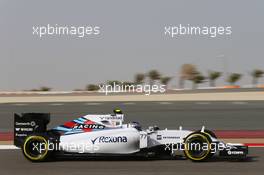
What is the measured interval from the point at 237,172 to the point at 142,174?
1.69 metres

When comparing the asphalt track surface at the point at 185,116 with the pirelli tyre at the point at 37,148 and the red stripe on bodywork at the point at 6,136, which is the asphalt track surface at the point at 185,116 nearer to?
the red stripe on bodywork at the point at 6,136

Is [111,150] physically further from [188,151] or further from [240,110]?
[240,110]

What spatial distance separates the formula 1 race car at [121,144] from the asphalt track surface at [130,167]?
18 cm

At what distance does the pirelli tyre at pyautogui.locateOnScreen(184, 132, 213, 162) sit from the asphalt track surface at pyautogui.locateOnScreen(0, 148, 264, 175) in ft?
0.44

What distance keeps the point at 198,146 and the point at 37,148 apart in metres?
3.20

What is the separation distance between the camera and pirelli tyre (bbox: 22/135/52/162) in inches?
422

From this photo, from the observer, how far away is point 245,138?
15.4 metres

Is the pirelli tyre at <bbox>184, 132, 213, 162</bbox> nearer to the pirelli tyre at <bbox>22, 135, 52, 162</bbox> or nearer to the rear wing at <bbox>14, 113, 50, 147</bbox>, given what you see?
the pirelli tyre at <bbox>22, 135, 52, 162</bbox>

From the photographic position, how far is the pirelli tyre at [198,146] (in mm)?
10469

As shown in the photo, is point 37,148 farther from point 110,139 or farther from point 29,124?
point 110,139

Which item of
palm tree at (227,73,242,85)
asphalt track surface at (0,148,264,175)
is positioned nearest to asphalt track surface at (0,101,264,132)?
asphalt track surface at (0,148,264,175)

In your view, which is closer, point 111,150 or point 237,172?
point 237,172

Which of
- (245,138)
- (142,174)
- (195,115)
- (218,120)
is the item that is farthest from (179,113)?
(142,174)

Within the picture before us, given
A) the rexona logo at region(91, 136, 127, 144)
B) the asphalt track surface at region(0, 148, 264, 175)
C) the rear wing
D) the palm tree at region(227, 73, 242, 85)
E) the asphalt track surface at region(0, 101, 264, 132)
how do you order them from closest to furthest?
the asphalt track surface at region(0, 148, 264, 175) < the rexona logo at region(91, 136, 127, 144) < the rear wing < the asphalt track surface at region(0, 101, 264, 132) < the palm tree at region(227, 73, 242, 85)
